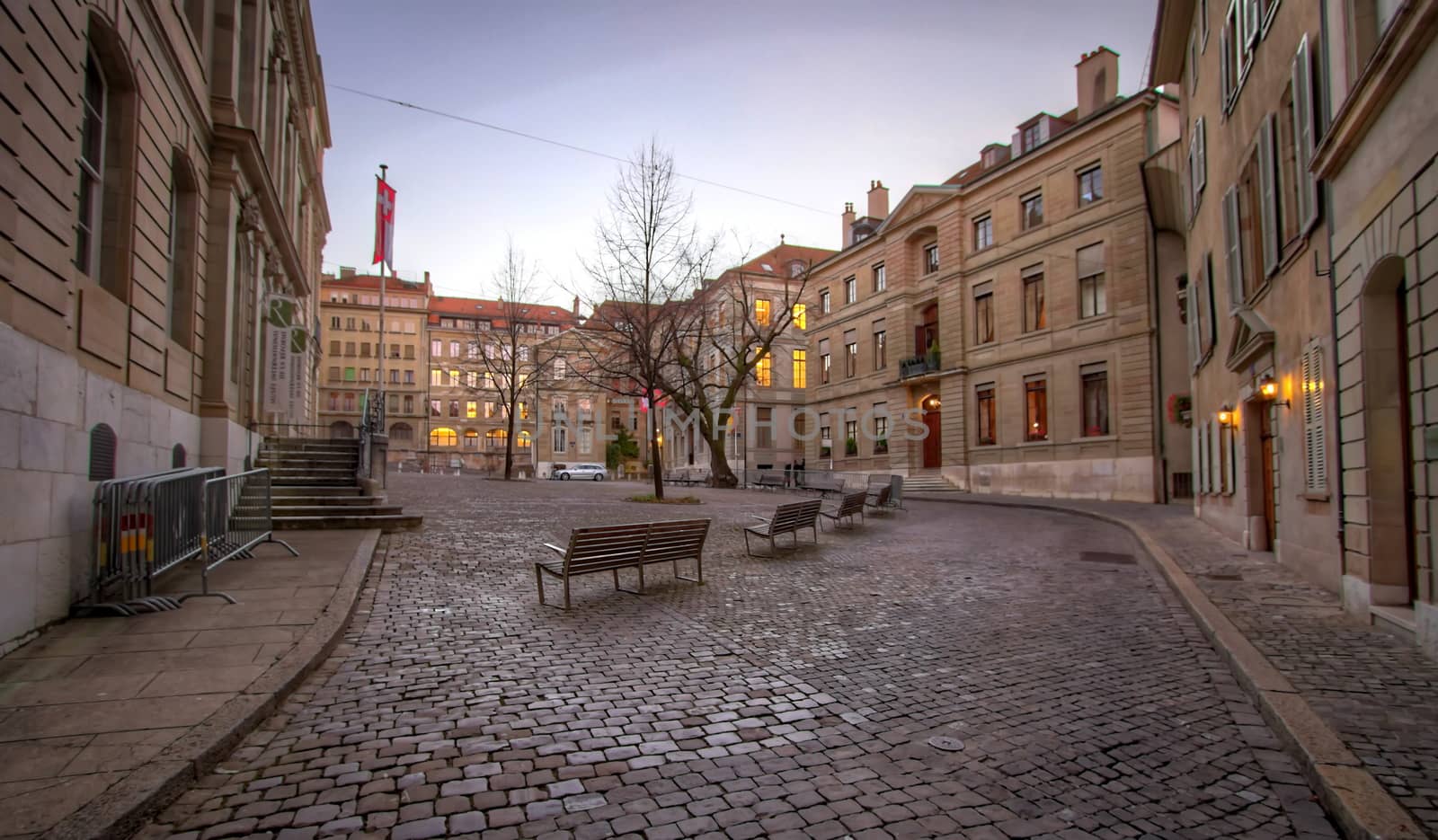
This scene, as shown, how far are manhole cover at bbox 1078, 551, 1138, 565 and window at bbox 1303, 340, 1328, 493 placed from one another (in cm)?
304

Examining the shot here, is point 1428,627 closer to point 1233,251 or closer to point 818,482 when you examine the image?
point 1233,251

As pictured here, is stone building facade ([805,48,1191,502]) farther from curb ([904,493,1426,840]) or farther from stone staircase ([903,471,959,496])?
curb ([904,493,1426,840])

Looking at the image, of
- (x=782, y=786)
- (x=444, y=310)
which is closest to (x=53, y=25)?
(x=782, y=786)

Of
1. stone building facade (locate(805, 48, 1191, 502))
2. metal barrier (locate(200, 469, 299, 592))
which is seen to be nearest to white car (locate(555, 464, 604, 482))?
stone building facade (locate(805, 48, 1191, 502))

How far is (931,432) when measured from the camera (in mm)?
36531

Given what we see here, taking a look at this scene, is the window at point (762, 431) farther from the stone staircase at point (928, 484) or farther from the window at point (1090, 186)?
the window at point (1090, 186)

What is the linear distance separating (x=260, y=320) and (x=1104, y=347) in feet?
85.3

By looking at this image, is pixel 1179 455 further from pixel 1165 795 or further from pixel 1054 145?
pixel 1165 795

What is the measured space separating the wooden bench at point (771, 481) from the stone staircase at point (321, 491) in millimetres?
21291

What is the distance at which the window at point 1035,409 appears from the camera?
96.8 ft

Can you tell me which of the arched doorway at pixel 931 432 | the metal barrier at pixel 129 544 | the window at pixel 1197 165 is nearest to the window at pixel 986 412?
A: the arched doorway at pixel 931 432

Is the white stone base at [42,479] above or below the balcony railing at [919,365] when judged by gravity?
below

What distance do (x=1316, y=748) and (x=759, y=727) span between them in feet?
9.60

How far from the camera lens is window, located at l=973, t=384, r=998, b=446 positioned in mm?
32125
